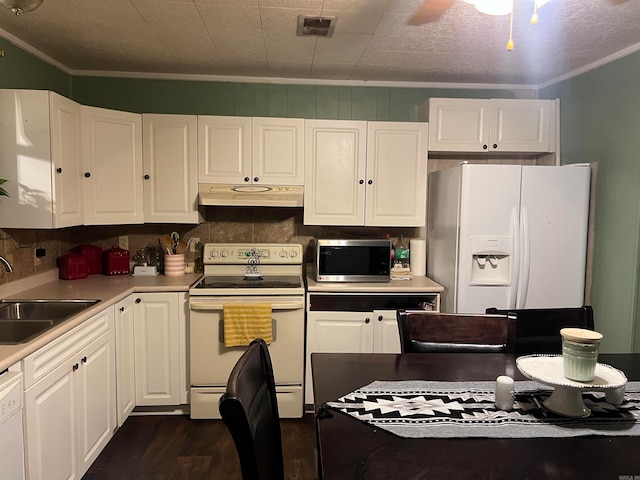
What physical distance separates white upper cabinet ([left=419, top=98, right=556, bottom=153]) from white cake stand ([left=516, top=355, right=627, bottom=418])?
218 centimetres

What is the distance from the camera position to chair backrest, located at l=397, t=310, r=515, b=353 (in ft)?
6.29

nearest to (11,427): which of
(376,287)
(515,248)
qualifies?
(376,287)

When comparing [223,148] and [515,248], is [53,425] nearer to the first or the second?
[223,148]

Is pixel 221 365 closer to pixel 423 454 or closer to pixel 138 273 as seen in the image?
pixel 138 273

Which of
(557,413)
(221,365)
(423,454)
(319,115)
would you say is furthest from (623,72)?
(221,365)

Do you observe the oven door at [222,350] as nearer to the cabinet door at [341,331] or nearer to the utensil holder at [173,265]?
the cabinet door at [341,331]

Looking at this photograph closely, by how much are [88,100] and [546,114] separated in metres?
3.33

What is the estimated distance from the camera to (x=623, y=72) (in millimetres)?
2701

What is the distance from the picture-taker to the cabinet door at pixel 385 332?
3025 mm

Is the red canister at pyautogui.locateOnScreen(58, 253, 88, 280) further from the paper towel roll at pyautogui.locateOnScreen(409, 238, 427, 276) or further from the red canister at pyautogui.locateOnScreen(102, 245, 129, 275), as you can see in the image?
the paper towel roll at pyautogui.locateOnScreen(409, 238, 427, 276)

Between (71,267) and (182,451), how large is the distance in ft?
4.64

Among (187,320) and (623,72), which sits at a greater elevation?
(623,72)

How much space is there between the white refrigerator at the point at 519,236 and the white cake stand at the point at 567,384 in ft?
5.00

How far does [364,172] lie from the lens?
10.6 ft
